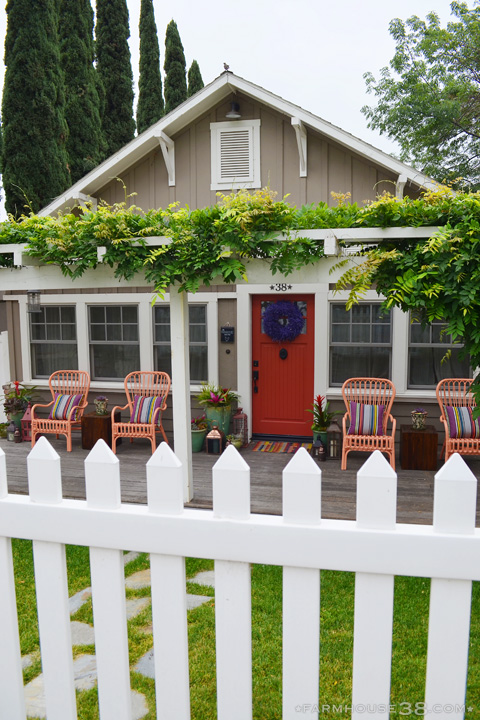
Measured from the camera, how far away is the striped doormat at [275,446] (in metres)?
7.53

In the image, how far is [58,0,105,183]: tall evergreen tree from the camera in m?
13.7

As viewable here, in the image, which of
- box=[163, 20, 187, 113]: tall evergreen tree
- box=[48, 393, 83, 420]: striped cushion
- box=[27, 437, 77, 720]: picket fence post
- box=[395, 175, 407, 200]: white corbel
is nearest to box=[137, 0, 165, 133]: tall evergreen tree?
box=[163, 20, 187, 113]: tall evergreen tree

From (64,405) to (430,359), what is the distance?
5.14 meters

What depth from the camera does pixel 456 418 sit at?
20.9 ft

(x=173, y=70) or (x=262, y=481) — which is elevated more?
(x=173, y=70)

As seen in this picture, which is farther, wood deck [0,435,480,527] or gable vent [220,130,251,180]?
gable vent [220,130,251,180]

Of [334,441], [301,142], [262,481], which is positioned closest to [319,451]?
[334,441]

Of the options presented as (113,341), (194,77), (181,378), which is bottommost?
(181,378)

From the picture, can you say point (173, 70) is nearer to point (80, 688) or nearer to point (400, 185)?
point (400, 185)

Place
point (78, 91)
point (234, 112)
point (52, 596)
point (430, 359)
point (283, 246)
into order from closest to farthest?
point (52, 596)
point (283, 246)
point (234, 112)
point (430, 359)
point (78, 91)

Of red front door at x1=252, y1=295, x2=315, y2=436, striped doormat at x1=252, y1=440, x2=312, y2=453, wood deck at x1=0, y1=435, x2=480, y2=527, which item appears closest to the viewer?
wood deck at x1=0, y1=435, x2=480, y2=527

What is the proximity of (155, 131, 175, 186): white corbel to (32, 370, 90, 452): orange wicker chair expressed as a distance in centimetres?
316

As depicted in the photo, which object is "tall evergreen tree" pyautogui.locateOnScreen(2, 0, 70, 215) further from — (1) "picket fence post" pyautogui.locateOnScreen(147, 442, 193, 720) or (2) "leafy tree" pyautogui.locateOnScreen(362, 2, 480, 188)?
(1) "picket fence post" pyautogui.locateOnScreen(147, 442, 193, 720)

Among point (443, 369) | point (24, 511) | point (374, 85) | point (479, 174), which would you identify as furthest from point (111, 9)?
point (24, 511)
